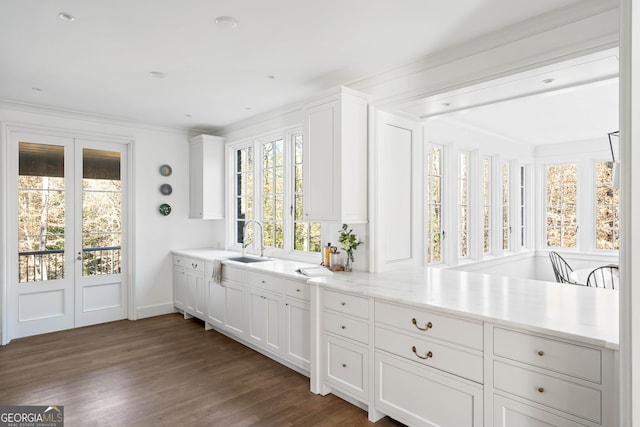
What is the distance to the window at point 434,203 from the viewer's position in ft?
15.1

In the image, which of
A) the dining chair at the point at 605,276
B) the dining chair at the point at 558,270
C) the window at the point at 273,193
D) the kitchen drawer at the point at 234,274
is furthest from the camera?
the dining chair at the point at 558,270

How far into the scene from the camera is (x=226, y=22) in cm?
236

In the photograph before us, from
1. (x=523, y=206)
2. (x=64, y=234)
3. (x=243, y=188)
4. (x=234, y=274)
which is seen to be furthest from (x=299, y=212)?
(x=523, y=206)

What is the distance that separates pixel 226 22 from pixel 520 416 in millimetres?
2757

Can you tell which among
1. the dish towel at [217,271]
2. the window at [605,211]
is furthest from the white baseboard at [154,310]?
the window at [605,211]

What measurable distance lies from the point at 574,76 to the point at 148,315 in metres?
5.30

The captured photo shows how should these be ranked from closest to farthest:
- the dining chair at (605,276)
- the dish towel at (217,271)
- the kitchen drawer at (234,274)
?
the kitchen drawer at (234,274), the dining chair at (605,276), the dish towel at (217,271)

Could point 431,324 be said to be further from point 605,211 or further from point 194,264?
point 605,211

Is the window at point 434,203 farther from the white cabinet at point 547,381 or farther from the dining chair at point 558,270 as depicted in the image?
the white cabinet at point 547,381

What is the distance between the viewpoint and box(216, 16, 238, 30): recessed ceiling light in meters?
2.32

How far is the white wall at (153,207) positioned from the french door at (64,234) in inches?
6.8

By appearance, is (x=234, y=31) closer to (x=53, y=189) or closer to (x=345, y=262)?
(x=345, y=262)

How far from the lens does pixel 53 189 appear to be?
Answer: 441 cm

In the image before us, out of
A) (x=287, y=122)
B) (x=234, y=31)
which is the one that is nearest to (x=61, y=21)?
(x=234, y=31)
